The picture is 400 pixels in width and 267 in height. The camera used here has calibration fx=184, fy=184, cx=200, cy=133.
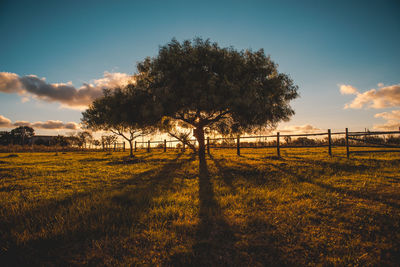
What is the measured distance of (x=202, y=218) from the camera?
3781mm

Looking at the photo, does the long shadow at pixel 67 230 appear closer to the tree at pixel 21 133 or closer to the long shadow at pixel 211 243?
the long shadow at pixel 211 243

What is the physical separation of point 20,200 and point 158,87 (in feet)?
33.8

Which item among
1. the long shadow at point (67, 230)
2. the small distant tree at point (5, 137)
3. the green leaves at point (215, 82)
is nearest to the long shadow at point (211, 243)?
the long shadow at point (67, 230)

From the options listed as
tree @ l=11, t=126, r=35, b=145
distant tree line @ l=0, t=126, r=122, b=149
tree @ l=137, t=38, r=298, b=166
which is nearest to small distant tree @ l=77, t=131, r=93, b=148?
distant tree line @ l=0, t=126, r=122, b=149

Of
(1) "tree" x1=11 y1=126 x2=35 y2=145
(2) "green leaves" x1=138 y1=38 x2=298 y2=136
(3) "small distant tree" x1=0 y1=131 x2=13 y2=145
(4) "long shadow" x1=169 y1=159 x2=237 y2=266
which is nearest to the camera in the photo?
(4) "long shadow" x1=169 y1=159 x2=237 y2=266

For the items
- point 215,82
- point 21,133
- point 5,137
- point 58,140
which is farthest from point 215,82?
point 21,133

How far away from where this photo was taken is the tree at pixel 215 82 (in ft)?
40.4

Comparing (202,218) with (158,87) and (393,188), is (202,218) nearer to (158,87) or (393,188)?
(393,188)

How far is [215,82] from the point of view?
12.2 meters

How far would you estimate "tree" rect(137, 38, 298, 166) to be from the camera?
1232 cm

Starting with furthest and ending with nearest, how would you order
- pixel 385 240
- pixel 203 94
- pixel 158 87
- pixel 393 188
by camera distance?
pixel 158 87, pixel 203 94, pixel 393 188, pixel 385 240

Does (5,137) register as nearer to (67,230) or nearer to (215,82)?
(215,82)

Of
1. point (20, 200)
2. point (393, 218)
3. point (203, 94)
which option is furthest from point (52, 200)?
point (203, 94)

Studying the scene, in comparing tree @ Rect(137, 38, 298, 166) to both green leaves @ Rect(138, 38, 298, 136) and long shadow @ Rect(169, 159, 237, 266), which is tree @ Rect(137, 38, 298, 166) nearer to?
green leaves @ Rect(138, 38, 298, 136)
